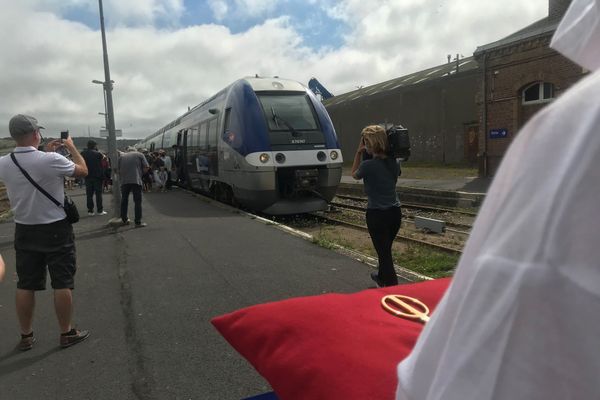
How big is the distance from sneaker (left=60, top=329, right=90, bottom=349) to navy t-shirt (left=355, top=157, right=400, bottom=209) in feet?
9.30

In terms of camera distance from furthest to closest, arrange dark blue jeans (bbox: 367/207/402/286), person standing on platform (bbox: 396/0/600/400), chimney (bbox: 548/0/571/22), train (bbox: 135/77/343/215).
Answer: chimney (bbox: 548/0/571/22), train (bbox: 135/77/343/215), dark blue jeans (bbox: 367/207/402/286), person standing on platform (bbox: 396/0/600/400)

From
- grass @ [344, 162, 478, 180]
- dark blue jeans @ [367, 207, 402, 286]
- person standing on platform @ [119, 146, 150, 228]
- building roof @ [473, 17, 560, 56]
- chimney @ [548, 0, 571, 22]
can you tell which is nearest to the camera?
dark blue jeans @ [367, 207, 402, 286]

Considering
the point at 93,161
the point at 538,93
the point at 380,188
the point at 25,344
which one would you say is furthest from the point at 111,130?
the point at 538,93

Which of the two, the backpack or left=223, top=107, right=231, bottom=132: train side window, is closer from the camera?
the backpack

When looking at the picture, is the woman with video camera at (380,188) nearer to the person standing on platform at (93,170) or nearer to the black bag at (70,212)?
the black bag at (70,212)

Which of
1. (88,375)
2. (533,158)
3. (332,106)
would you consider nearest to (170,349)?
(88,375)

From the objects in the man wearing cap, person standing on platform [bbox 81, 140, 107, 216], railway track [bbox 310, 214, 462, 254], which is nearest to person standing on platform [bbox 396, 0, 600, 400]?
the man wearing cap

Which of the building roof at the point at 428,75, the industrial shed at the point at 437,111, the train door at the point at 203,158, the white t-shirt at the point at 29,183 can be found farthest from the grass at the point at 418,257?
the building roof at the point at 428,75

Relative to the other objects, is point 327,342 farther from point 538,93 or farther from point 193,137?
point 538,93

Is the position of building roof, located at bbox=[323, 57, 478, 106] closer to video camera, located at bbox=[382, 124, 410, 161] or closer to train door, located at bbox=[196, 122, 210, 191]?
train door, located at bbox=[196, 122, 210, 191]

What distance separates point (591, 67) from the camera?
2.23 ft

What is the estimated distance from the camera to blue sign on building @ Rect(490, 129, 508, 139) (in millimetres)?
19422

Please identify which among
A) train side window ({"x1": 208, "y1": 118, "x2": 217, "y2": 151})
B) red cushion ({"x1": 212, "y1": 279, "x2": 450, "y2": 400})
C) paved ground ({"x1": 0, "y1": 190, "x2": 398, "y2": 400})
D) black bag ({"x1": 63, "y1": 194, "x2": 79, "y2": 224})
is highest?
train side window ({"x1": 208, "y1": 118, "x2": 217, "y2": 151})

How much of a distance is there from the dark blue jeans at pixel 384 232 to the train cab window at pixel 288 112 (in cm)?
635
